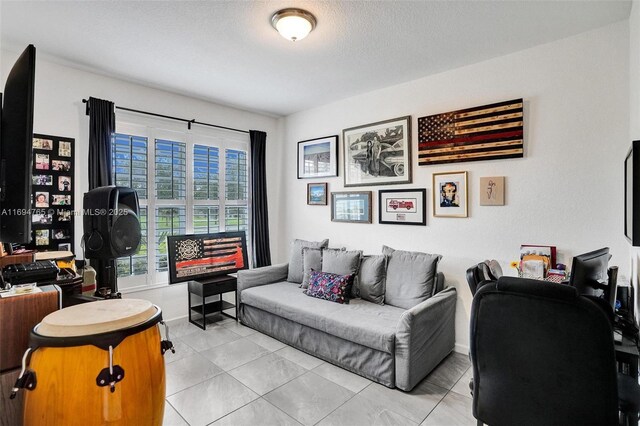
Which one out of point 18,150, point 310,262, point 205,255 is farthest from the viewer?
point 205,255

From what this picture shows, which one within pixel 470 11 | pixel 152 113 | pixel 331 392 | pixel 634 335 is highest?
pixel 470 11

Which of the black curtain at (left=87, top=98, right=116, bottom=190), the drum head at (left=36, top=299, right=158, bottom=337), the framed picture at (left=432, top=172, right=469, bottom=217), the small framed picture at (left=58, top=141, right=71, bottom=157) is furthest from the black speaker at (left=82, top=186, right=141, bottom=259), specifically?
the framed picture at (left=432, top=172, right=469, bottom=217)

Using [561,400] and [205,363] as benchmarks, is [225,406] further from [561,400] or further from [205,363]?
[561,400]

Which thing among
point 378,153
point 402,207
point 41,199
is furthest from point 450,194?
point 41,199

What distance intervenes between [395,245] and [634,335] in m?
2.13

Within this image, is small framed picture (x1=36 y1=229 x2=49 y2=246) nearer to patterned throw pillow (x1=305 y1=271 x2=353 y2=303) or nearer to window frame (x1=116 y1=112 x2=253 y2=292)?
window frame (x1=116 y1=112 x2=253 y2=292)

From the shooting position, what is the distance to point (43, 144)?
2.88 metres

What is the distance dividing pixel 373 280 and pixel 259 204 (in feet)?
6.56

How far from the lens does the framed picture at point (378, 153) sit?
3.44 m

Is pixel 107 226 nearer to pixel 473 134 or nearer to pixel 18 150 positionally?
pixel 18 150

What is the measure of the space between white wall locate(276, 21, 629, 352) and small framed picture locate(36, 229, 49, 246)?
3304 millimetres

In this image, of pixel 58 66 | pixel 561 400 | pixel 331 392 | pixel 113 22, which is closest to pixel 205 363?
pixel 331 392

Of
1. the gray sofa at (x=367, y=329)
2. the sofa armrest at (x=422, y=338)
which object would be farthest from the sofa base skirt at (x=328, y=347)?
the sofa armrest at (x=422, y=338)

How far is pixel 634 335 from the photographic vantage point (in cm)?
152
